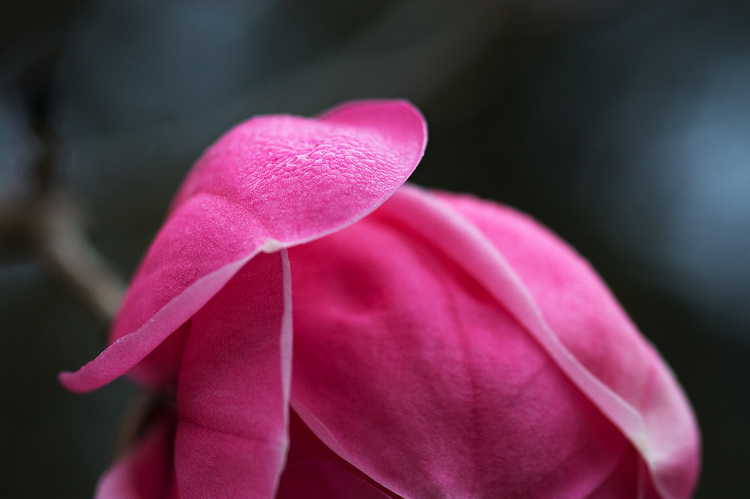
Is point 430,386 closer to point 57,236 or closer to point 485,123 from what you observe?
point 57,236

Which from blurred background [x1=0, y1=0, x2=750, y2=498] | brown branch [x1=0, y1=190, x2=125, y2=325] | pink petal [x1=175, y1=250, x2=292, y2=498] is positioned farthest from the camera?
blurred background [x1=0, y1=0, x2=750, y2=498]

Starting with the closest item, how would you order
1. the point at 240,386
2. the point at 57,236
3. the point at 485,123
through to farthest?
the point at 240,386, the point at 57,236, the point at 485,123

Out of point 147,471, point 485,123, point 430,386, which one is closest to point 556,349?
point 430,386

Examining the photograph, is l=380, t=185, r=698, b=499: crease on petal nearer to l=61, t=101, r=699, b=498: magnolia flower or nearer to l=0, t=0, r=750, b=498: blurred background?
l=61, t=101, r=699, b=498: magnolia flower

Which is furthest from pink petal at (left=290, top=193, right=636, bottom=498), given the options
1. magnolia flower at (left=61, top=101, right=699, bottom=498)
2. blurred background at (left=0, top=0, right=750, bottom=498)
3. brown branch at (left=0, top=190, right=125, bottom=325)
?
blurred background at (left=0, top=0, right=750, bottom=498)

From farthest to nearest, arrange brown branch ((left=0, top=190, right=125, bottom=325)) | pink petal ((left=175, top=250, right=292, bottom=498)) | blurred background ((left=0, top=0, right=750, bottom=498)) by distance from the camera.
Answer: blurred background ((left=0, top=0, right=750, bottom=498)), brown branch ((left=0, top=190, right=125, bottom=325)), pink petal ((left=175, top=250, right=292, bottom=498))

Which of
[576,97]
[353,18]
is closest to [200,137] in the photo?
[353,18]

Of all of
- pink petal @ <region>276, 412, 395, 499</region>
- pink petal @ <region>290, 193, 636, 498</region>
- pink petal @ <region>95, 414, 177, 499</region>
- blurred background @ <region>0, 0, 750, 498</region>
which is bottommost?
blurred background @ <region>0, 0, 750, 498</region>
